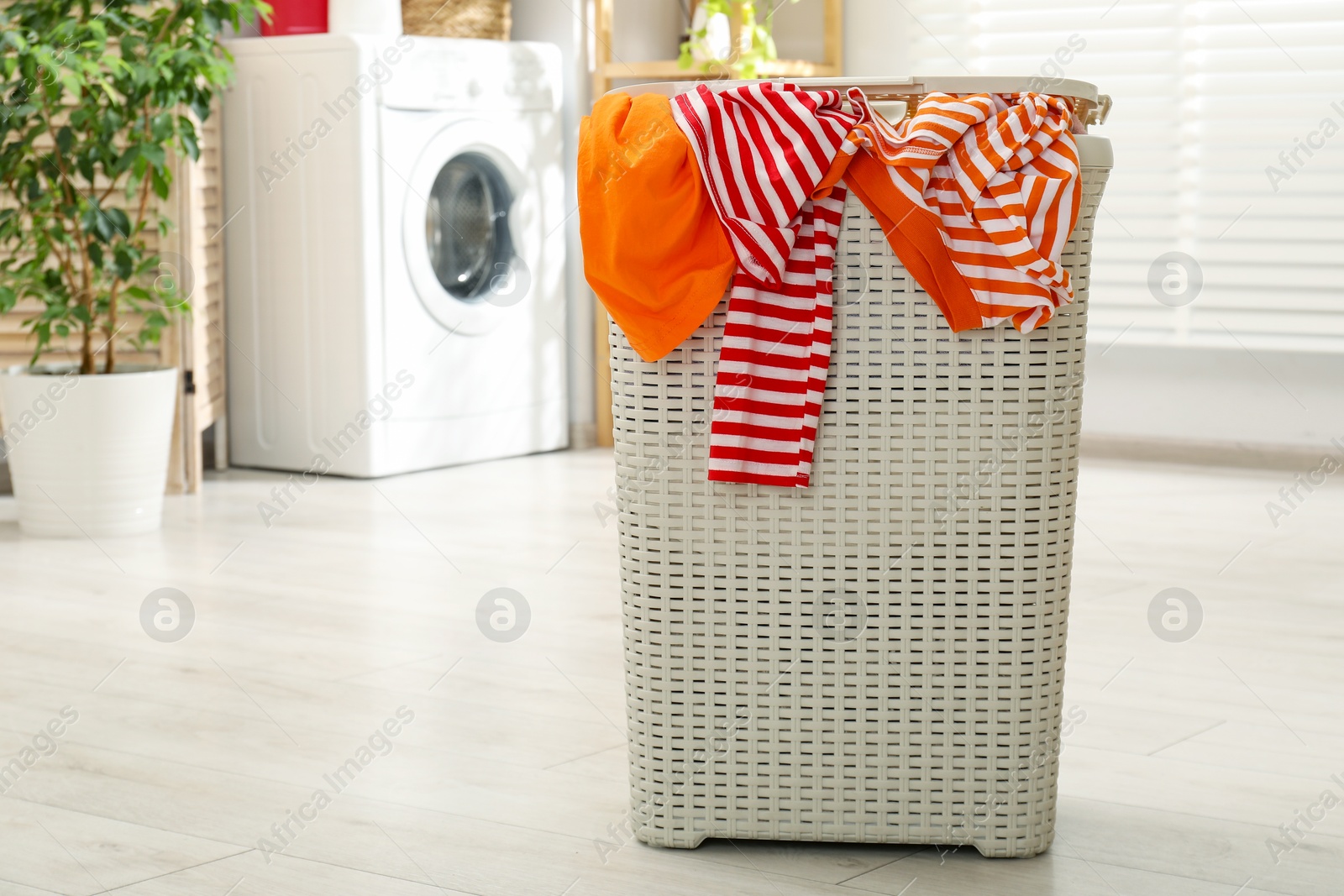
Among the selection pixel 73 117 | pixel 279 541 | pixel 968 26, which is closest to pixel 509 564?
pixel 279 541

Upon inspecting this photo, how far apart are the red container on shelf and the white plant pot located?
0.93m

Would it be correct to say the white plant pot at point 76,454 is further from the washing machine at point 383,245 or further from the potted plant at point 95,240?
the washing machine at point 383,245

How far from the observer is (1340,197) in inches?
124

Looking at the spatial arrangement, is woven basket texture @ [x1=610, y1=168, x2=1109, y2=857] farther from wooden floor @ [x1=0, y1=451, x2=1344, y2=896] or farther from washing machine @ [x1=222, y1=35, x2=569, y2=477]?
washing machine @ [x1=222, y1=35, x2=569, y2=477]

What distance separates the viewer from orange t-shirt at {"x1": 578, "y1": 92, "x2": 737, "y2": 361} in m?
1.16

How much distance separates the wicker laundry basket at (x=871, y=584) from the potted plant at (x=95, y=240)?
167 cm

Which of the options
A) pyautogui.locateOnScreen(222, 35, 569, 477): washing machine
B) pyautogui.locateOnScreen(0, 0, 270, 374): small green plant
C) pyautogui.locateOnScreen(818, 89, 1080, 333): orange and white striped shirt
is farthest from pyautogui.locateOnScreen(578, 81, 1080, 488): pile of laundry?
pyautogui.locateOnScreen(222, 35, 569, 477): washing machine

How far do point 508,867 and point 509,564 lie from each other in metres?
1.16

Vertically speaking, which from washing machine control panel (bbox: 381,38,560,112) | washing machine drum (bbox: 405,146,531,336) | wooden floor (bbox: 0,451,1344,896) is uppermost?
washing machine control panel (bbox: 381,38,560,112)

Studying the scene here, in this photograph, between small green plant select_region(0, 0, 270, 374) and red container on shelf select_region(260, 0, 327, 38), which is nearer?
small green plant select_region(0, 0, 270, 374)

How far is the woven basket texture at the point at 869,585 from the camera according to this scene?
1.18m

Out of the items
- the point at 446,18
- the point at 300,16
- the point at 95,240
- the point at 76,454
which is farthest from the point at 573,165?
the point at 76,454

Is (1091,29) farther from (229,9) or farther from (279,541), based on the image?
(279,541)

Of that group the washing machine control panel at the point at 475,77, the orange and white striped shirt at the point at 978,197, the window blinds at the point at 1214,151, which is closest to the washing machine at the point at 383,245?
the washing machine control panel at the point at 475,77
